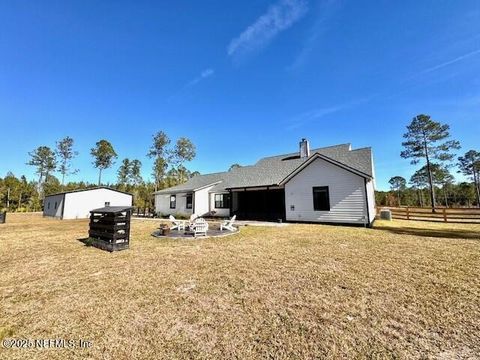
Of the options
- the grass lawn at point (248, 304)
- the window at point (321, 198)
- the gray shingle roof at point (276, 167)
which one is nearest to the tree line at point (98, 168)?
the gray shingle roof at point (276, 167)

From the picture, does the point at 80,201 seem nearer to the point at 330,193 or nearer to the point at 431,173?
the point at 330,193

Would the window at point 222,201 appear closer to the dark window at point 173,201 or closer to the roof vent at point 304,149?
the dark window at point 173,201

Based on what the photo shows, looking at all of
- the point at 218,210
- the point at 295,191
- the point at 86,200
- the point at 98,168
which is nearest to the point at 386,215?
the point at 295,191

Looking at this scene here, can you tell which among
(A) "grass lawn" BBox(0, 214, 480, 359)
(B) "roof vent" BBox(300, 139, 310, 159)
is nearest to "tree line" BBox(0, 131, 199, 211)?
(B) "roof vent" BBox(300, 139, 310, 159)

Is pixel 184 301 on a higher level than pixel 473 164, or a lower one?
lower

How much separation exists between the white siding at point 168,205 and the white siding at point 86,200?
5912mm

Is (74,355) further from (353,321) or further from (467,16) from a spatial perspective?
(467,16)

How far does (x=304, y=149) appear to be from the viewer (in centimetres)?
2112

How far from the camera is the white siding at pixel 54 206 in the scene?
2541 cm

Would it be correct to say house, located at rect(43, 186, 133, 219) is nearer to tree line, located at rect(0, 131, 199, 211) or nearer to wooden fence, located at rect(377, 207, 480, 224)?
tree line, located at rect(0, 131, 199, 211)

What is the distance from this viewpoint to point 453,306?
145 inches

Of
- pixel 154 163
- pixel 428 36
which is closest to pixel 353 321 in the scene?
pixel 428 36

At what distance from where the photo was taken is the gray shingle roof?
1688 cm

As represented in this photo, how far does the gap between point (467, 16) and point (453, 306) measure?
1254 cm
